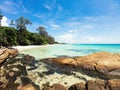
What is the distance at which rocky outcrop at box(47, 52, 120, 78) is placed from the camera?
11.9m

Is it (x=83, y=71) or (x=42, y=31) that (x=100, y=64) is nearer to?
(x=83, y=71)

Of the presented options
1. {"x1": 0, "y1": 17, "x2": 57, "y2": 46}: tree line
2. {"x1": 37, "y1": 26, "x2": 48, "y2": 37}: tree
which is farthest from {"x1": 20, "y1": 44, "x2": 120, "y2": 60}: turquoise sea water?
{"x1": 37, "y1": 26, "x2": 48, "y2": 37}: tree

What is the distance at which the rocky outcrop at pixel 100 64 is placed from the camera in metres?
11.9

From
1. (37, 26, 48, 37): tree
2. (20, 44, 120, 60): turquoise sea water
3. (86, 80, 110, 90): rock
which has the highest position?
(37, 26, 48, 37): tree

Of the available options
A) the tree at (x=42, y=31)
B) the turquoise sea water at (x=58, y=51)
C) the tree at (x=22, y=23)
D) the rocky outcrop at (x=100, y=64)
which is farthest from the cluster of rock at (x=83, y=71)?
the tree at (x=42, y=31)

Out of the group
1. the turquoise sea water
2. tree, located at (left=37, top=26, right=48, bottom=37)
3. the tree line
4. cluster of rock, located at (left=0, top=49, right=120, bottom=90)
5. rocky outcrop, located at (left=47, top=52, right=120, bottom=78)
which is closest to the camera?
cluster of rock, located at (left=0, top=49, right=120, bottom=90)

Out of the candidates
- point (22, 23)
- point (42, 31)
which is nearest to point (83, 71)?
point (22, 23)

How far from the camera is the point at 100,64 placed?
12391 millimetres

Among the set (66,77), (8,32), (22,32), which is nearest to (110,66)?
(66,77)

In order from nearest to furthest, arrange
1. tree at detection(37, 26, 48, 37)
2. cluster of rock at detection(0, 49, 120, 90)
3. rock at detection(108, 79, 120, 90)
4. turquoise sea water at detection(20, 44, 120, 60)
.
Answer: rock at detection(108, 79, 120, 90)
cluster of rock at detection(0, 49, 120, 90)
turquoise sea water at detection(20, 44, 120, 60)
tree at detection(37, 26, 48, 37)

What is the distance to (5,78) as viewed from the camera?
32.7ft

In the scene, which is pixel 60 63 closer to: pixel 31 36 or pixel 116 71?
pixel 116 71

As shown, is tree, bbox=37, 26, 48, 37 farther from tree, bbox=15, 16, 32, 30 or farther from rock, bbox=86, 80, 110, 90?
rock, bbox=86, 80, 110, 90

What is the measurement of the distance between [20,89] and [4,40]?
111ft
